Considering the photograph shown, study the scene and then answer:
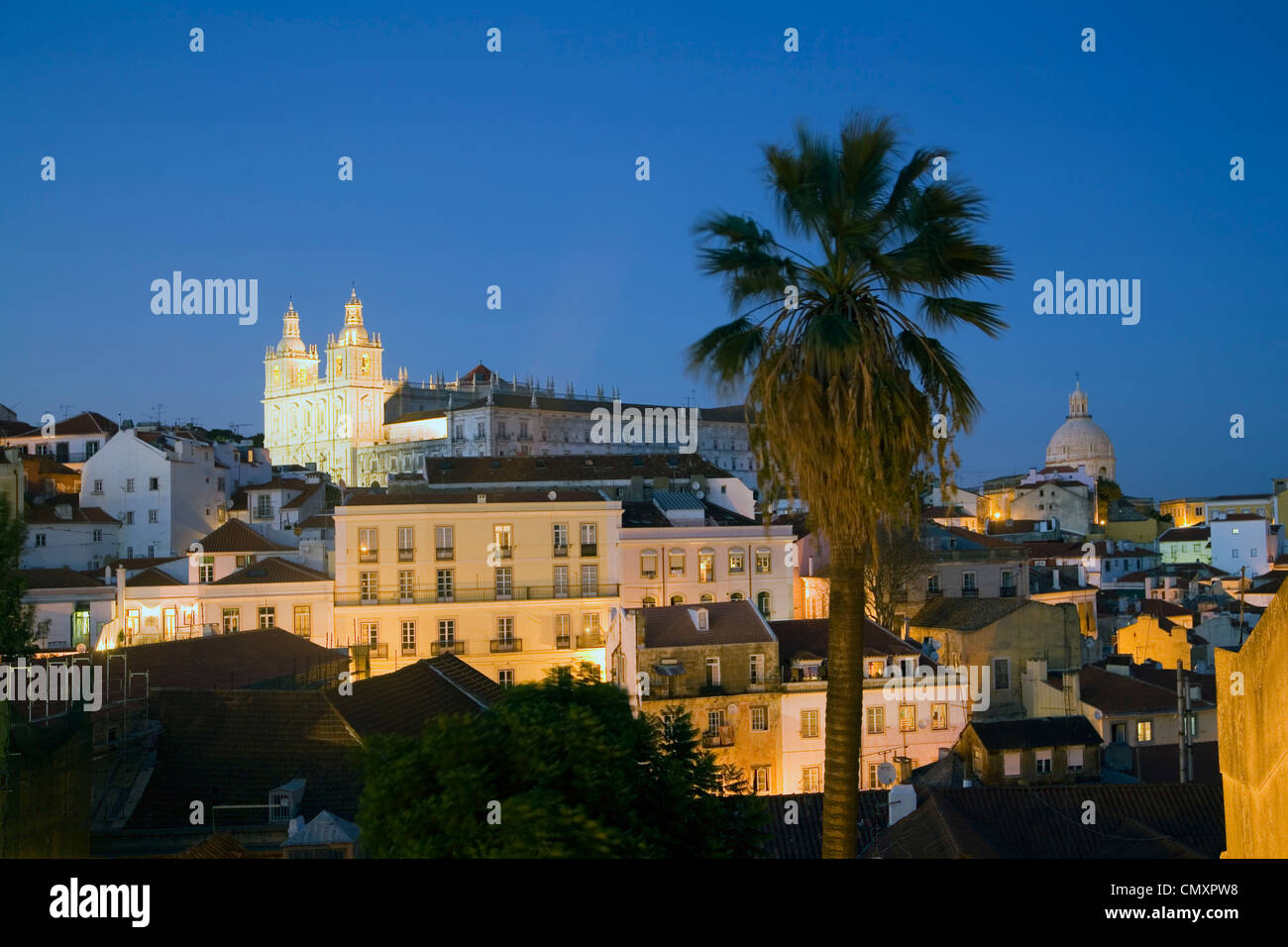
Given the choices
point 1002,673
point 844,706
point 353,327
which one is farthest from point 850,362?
point 353,327

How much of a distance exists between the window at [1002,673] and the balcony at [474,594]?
507 inches

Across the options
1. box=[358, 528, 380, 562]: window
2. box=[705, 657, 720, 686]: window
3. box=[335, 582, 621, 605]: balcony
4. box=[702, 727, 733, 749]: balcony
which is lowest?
box=[702, 727, 733, 749]: balcony

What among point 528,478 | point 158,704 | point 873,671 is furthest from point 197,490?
point 158,704

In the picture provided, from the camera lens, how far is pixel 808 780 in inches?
1180

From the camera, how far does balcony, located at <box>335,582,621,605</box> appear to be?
3909 centimetres

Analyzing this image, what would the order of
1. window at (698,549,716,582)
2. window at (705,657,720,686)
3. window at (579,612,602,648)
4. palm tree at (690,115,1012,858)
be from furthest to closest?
1. window at (698,549,716,582)
2. window at (579,612,602,648)
3. window at (705,657,720,686)
4. palm tree at (690,115,1012,858)

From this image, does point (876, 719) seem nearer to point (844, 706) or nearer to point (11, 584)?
point (844, 706)

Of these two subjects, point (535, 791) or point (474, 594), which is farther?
point (474, 594)

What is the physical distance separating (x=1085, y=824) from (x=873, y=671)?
479 inches

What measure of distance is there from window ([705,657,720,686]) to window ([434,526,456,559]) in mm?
12603

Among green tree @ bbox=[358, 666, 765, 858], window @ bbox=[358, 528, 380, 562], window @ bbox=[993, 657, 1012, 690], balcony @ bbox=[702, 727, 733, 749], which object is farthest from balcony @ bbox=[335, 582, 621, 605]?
green tree @ bbox=[358, 666, 765, 858]

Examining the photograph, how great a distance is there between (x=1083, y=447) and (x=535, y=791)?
417ft

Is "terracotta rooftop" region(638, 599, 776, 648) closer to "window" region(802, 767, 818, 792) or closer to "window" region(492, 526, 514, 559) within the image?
"window" region(802, 767, 818, 792)

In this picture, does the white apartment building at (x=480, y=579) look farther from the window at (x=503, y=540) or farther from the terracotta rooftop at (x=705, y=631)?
the terracotta rooftop at (x=705, y=631)
